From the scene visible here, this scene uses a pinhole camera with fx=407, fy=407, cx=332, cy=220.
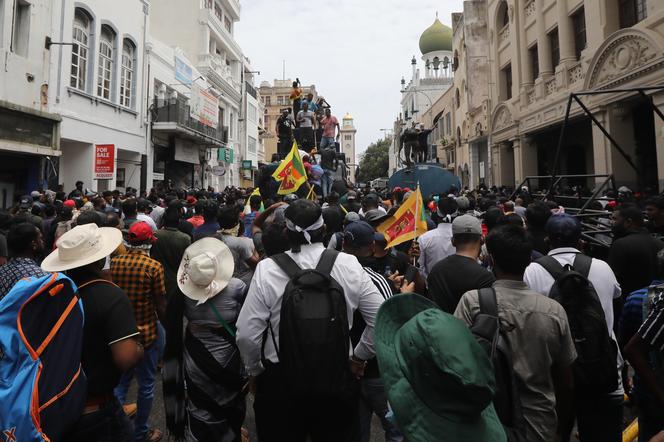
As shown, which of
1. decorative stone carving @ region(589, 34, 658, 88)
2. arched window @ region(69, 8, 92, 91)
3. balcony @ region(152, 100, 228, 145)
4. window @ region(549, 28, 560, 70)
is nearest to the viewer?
decorative stone carving @ region(589, 34, 658, 88)

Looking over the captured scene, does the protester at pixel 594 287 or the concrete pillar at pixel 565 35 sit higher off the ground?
the concrete pillar at pixel 565 35

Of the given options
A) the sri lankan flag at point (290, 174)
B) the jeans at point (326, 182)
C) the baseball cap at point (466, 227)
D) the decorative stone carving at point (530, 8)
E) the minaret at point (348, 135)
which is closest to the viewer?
the baseball cap at point (466, 227)

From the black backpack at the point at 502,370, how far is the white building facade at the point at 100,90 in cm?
1444

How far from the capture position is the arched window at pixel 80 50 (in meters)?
15.8

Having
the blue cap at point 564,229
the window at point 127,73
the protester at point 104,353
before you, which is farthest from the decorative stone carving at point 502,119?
the protester at point 104,353

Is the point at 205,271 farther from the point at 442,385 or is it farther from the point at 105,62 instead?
the point at 105,62

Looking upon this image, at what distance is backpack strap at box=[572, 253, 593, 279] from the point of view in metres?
2.81

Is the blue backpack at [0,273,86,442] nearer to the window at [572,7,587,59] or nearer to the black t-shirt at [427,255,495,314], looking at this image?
the black t-shirt at [427,255,495,314]

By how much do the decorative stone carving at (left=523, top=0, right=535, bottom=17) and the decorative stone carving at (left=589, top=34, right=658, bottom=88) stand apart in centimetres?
697

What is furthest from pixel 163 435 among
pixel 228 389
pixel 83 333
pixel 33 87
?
pixel 33 87

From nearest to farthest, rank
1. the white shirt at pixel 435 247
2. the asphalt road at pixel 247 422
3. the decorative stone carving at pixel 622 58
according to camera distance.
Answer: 1. the asphalt road at pixel 247 422
2. the white shirt at pixel 435 247
3. the decorative stone carving at pixel 622 58

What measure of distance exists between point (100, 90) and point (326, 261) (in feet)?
61.9

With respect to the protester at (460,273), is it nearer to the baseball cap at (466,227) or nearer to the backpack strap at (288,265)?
the baseball cap at (466,227)

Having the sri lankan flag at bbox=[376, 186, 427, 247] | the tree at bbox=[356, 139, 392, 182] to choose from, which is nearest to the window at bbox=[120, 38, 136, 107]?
the sri lankan flag at bbox=[376, 186, 427, 247]
